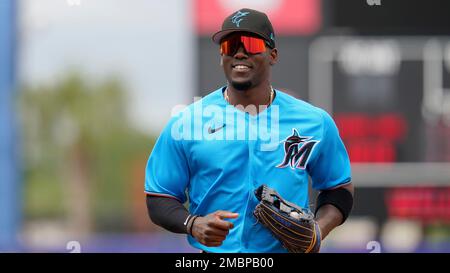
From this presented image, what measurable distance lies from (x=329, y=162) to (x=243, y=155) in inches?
10.9

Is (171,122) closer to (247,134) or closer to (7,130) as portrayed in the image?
(247,134)

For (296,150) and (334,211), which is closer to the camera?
(296,150)

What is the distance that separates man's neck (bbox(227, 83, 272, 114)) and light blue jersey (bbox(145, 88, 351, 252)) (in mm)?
23

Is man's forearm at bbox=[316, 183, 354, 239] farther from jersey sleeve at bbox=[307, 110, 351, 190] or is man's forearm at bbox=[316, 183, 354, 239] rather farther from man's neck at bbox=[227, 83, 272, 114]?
man's neck at bbox=[227, 83, 272, 114]

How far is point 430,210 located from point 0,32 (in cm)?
424

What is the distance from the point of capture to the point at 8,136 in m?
8.41

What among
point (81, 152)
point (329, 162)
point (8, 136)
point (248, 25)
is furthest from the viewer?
point (81, 152)

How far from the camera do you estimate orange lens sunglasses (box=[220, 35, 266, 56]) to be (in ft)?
9.04

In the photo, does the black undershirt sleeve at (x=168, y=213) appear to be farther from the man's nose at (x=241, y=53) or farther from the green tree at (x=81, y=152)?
the green tree at (x=81, y=152)

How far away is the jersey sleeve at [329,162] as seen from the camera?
2.86m

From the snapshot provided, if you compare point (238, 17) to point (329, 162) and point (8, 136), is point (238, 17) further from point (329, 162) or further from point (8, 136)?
point (8, 136)

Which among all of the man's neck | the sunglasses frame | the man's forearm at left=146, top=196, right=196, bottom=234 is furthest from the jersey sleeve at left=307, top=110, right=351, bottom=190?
the man's forearm at left=146, top=196, right=196, bottom=234

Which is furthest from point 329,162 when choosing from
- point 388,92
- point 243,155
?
point 388,92

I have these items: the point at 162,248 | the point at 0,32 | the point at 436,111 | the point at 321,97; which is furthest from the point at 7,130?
the point at 436,111
